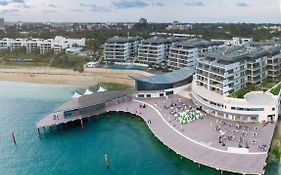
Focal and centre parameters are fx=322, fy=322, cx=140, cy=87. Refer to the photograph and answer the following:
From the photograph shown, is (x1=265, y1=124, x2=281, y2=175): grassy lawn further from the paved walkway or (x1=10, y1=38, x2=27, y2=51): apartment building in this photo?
(x1=10, y1=38, x2=27, y2=51): apartment building

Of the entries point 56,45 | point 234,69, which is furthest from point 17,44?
point 234,69

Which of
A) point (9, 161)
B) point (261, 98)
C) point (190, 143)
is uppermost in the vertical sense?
point (261, 98)

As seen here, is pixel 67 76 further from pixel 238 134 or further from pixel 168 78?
pixel 238 134

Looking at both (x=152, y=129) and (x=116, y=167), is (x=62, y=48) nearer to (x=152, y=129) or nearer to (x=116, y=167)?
(x=152, y=129)

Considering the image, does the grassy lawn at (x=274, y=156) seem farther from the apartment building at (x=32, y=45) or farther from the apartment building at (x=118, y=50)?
the apartment building at (x=32, y=45)

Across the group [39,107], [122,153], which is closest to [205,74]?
[122,153]

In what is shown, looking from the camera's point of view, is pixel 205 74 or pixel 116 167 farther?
pixel 205 74

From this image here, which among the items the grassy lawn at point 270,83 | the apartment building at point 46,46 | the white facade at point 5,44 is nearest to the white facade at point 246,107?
the grassy lawn at point 270,83
